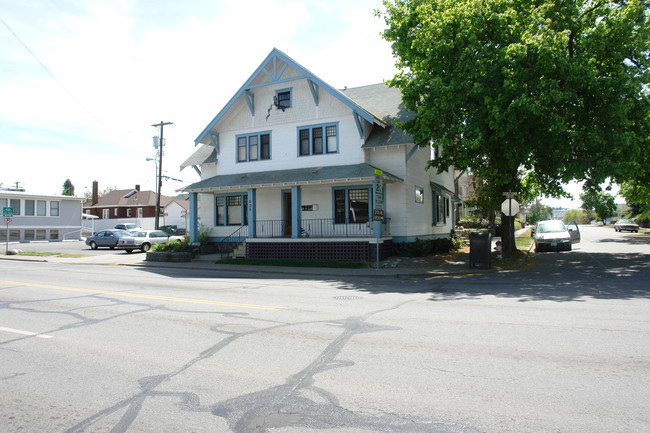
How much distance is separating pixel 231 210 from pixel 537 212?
120 m

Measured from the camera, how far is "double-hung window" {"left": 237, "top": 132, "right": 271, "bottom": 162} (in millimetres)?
23925

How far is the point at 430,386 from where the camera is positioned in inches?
185

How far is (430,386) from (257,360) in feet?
7.32

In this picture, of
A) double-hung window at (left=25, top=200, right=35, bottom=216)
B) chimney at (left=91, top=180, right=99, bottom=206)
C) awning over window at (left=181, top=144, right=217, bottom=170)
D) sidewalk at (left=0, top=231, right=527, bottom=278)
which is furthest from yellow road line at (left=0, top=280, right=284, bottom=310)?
chimney at (left=91, top=180, right=99, bottom=206)

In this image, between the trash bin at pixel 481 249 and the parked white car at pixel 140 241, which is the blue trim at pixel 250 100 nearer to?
the parked white car at pixel 140 241

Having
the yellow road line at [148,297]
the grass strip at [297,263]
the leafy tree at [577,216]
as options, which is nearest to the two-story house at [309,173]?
the grass strip at [297,263]

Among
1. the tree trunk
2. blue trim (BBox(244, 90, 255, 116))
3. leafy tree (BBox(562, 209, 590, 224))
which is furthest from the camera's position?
leafy tree (BBox(562, 209, 590, 224))

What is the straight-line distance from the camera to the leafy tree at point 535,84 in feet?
50.9

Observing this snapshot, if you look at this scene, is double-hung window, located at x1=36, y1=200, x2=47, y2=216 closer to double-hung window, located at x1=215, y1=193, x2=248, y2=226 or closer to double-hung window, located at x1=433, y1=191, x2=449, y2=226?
double-hung window, located at x1=215, y1=193, x2=248, y2=226

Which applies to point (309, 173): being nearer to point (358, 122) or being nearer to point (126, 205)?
point (358, 122)

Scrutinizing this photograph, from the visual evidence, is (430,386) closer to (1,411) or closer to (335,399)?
(335,399)

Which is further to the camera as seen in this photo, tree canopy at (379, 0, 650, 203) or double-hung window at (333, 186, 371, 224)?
double-hung window at (333, 186, 371, 224)

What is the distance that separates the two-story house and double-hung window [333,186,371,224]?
0.05 m

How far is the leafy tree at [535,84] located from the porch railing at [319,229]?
5207 mm
